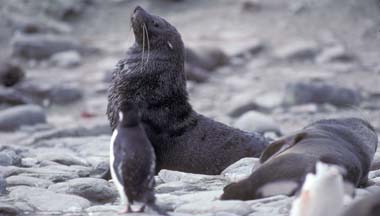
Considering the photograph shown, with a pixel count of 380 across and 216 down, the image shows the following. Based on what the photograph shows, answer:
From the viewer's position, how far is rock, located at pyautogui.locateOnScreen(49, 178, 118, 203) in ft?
19.1

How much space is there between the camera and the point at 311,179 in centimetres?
437

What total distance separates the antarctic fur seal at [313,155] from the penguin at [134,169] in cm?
70

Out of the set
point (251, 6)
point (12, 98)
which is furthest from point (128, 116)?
point (251, 6)

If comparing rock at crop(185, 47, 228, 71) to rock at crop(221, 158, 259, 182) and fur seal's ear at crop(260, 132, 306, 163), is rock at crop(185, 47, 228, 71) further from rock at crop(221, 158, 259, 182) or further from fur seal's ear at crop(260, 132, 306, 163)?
fur seal's ear at crop(260, 132, 306, 163)

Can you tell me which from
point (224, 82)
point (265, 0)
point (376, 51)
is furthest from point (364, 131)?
point (265, 0)

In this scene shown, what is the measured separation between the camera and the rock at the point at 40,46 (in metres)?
16.3

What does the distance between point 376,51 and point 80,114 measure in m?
5.79

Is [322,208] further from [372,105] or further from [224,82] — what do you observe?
[224,82]

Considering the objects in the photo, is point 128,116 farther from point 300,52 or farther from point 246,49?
point 246,49

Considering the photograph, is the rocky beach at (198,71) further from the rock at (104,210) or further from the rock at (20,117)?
the rock at (104,210)

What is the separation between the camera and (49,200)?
5566mm

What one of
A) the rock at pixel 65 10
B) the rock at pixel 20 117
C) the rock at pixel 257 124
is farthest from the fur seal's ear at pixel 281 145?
the rock at pixel 65 10

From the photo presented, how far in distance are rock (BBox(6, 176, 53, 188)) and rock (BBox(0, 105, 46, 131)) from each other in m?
5.64

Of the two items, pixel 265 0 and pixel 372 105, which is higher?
pixel 265 0
